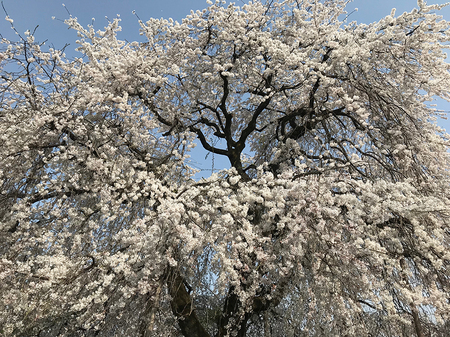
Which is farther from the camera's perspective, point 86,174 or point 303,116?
point 303,116

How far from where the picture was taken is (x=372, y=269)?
11.1 ft

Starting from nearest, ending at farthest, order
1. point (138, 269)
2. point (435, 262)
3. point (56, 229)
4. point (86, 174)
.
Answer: point (435, 262)
point (138, 269)
point (56, 229)
point (86, 174)

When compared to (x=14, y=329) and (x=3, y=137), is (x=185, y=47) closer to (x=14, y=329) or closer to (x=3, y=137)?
(x=3, y=137)

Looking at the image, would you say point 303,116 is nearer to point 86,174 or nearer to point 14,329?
point 86,174

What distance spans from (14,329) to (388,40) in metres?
6.65

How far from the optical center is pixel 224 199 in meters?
3.90

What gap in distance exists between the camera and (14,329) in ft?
11.7

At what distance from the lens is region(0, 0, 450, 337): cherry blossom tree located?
3309 mm

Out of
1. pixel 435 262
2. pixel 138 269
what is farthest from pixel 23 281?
pixel 435 262

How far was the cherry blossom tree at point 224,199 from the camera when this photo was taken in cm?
331

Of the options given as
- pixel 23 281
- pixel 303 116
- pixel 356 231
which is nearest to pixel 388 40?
pixel 303 116

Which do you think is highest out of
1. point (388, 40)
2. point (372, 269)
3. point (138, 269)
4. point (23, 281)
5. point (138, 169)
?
point (388, 40)

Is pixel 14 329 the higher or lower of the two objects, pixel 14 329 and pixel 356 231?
the lower

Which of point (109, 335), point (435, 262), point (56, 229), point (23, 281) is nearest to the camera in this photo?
point (435, 262)
